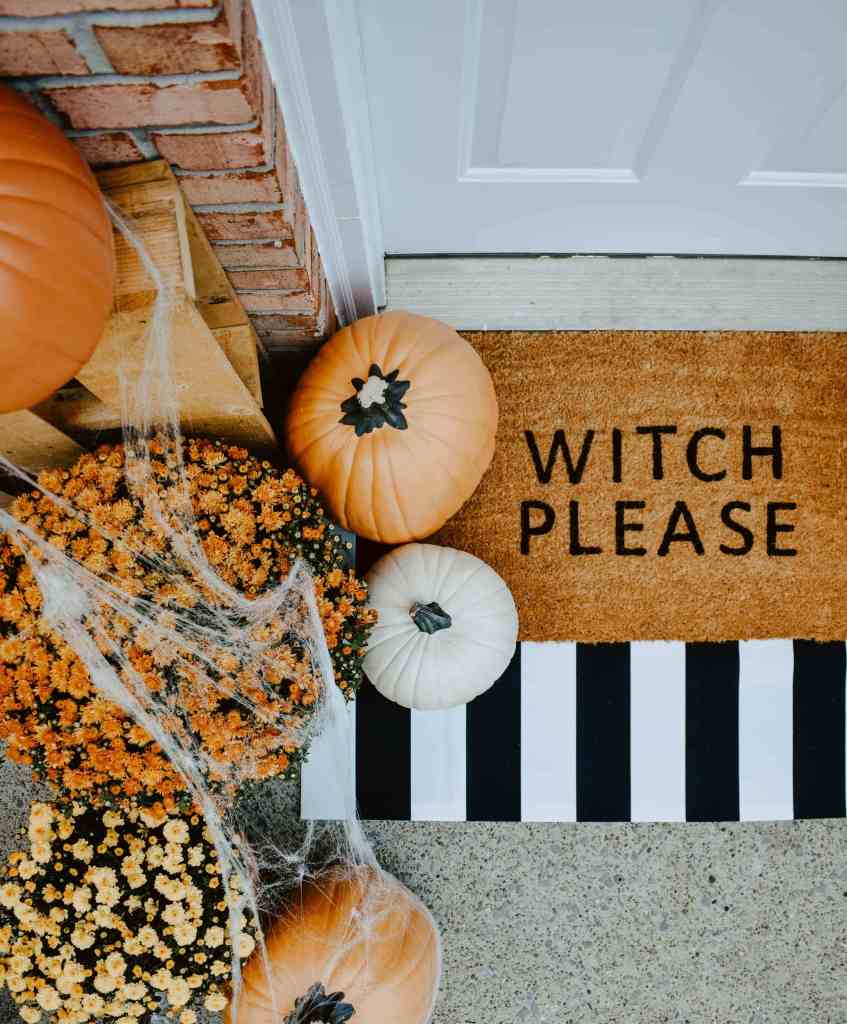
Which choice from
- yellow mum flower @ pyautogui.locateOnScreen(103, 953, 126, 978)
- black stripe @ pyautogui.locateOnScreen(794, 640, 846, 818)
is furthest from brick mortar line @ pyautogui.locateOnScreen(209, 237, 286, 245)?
black stripe @ pyautogui.locateOnScreen(794, 640, 846, 818)

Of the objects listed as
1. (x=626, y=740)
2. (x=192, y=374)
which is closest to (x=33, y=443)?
(x=192, y=374)

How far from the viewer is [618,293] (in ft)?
5.47

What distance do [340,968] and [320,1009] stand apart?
0.06m

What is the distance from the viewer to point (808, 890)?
5.24 feet

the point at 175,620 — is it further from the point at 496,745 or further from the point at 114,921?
the point at 496,745

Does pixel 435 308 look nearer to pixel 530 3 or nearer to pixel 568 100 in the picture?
pixel 568 100

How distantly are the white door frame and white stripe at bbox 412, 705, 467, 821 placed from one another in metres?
0.85

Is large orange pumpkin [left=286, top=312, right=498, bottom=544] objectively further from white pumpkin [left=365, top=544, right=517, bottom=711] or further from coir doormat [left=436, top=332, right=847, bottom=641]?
coir doormat [left=436, top=332, right=847, bottom=641]

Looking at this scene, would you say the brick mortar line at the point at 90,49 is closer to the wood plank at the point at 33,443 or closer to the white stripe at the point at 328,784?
the wood plank at the point at 33,443

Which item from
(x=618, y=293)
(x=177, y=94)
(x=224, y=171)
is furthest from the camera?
(x=618, y=293)

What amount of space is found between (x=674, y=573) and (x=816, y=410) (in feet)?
1.52

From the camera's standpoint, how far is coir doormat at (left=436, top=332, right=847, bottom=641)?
1.60 metres

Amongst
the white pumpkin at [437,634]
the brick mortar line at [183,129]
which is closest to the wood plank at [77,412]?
the brick mortar line at [183,129]

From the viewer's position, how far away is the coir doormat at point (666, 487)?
5.24 ft
